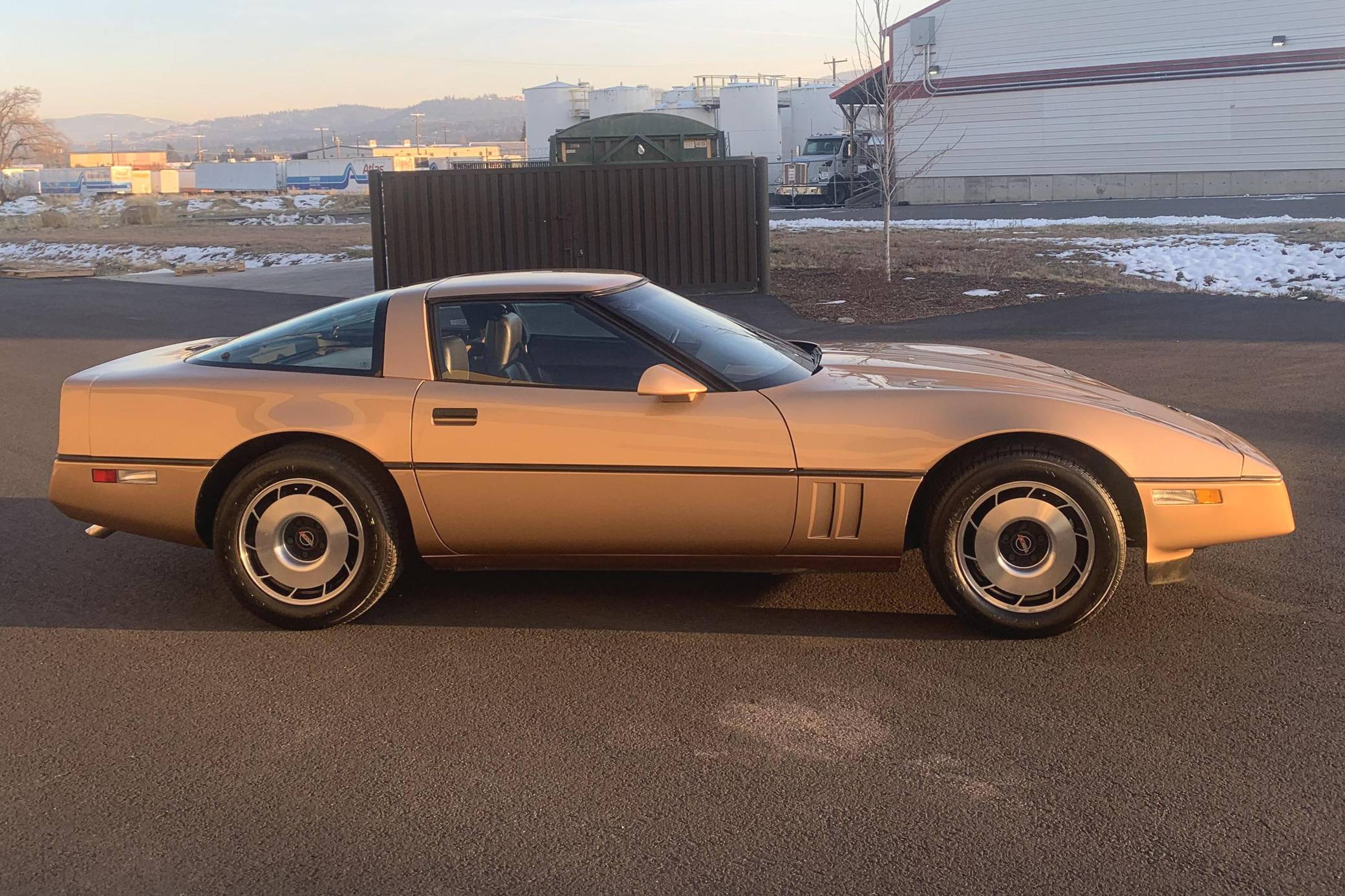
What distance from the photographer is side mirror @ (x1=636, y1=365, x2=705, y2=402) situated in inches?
179

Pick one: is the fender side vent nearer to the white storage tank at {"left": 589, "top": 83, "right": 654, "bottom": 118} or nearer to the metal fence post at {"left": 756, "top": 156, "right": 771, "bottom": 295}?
the metal fence post at {"left": 756, "top": 156, "right": 771, "bottom": 295}

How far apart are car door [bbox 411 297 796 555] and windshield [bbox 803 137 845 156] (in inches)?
1661

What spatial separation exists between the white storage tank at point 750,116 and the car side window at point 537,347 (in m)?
64.8

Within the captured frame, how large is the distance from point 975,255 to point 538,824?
770 inches

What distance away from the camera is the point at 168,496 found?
4.93m

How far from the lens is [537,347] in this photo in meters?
4.94

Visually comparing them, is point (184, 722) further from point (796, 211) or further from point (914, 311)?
point (796, 211)

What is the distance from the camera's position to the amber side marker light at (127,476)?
194 inches

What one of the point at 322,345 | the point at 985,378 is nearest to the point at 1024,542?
the point at 985,378

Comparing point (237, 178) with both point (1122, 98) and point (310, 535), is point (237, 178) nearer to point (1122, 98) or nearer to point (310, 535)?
point (1122, 98)

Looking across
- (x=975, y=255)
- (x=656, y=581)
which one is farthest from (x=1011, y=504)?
(x=975, y=255)

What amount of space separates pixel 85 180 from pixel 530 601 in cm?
9297

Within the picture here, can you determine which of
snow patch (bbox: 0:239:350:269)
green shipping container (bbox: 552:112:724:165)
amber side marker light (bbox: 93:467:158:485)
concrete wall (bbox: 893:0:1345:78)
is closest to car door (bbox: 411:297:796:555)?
amber side marker light (bbox: 93:467:158:485)

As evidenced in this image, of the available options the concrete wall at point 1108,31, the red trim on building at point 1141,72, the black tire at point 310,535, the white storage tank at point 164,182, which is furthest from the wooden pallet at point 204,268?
the white storage tank at point 164,182
